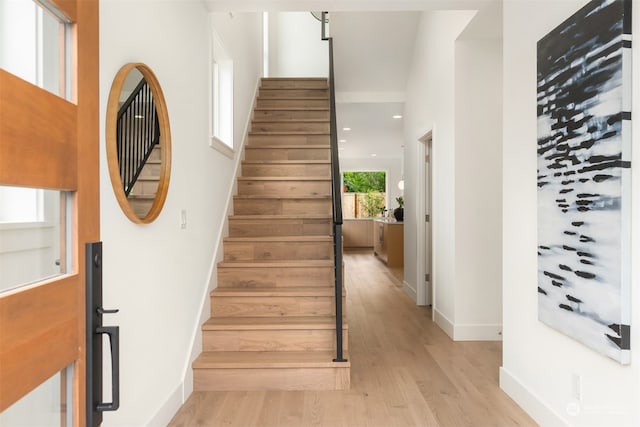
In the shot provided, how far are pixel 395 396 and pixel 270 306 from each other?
1.06 meters

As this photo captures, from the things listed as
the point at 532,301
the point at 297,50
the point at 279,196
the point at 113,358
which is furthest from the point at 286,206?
the point at 297,50

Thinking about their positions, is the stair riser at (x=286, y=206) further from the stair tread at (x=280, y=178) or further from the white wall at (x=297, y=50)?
the white wall at (x=297, y=50)

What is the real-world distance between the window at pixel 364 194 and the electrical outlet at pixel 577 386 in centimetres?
1051

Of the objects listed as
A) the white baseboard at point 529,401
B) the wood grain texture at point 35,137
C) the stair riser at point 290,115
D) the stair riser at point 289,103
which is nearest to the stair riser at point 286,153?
the stair riser at point 290,115

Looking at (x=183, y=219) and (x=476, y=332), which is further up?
(x=183, y=219)

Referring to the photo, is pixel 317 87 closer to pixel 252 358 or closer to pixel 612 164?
pixel 252 358

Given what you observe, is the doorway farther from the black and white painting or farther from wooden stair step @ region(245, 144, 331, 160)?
the black and white painting

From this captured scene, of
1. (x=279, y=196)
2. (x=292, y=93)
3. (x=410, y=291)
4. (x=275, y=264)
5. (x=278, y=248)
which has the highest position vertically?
(x=292, y=93)

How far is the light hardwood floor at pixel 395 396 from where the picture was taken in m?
2.26

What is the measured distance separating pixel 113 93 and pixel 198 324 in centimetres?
162

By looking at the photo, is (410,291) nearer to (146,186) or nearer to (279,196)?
(279,196)

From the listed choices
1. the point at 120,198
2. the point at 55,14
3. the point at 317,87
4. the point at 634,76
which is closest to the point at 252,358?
the point at 120,198

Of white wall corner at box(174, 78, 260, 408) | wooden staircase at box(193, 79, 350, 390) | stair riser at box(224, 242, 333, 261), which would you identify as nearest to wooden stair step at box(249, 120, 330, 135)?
wooden staircase at box(193, 79, 350, 390)

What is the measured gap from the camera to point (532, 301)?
2303 mm
